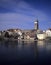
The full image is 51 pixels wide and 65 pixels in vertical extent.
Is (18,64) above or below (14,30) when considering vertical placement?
below

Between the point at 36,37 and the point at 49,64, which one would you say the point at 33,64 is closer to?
the point at 49,64

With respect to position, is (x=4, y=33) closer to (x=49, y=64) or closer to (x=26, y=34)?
(x=26, y=34)

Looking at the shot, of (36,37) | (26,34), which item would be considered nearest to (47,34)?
(36,37)

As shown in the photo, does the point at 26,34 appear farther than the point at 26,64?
Yes

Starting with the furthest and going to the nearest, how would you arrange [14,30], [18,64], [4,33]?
[14,30]
[4,33]
[18,64]

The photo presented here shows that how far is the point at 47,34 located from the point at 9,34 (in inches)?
403

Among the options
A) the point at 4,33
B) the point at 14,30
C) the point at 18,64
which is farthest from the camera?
the point at 14,30

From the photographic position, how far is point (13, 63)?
662 cm

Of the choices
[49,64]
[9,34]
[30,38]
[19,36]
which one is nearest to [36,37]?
[30,38]

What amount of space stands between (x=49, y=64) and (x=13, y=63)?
5.71 ft

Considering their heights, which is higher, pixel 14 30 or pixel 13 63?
pixel 14 30

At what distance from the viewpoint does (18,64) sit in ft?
21.1

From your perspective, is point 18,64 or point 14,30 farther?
point 14,30

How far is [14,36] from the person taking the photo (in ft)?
121
